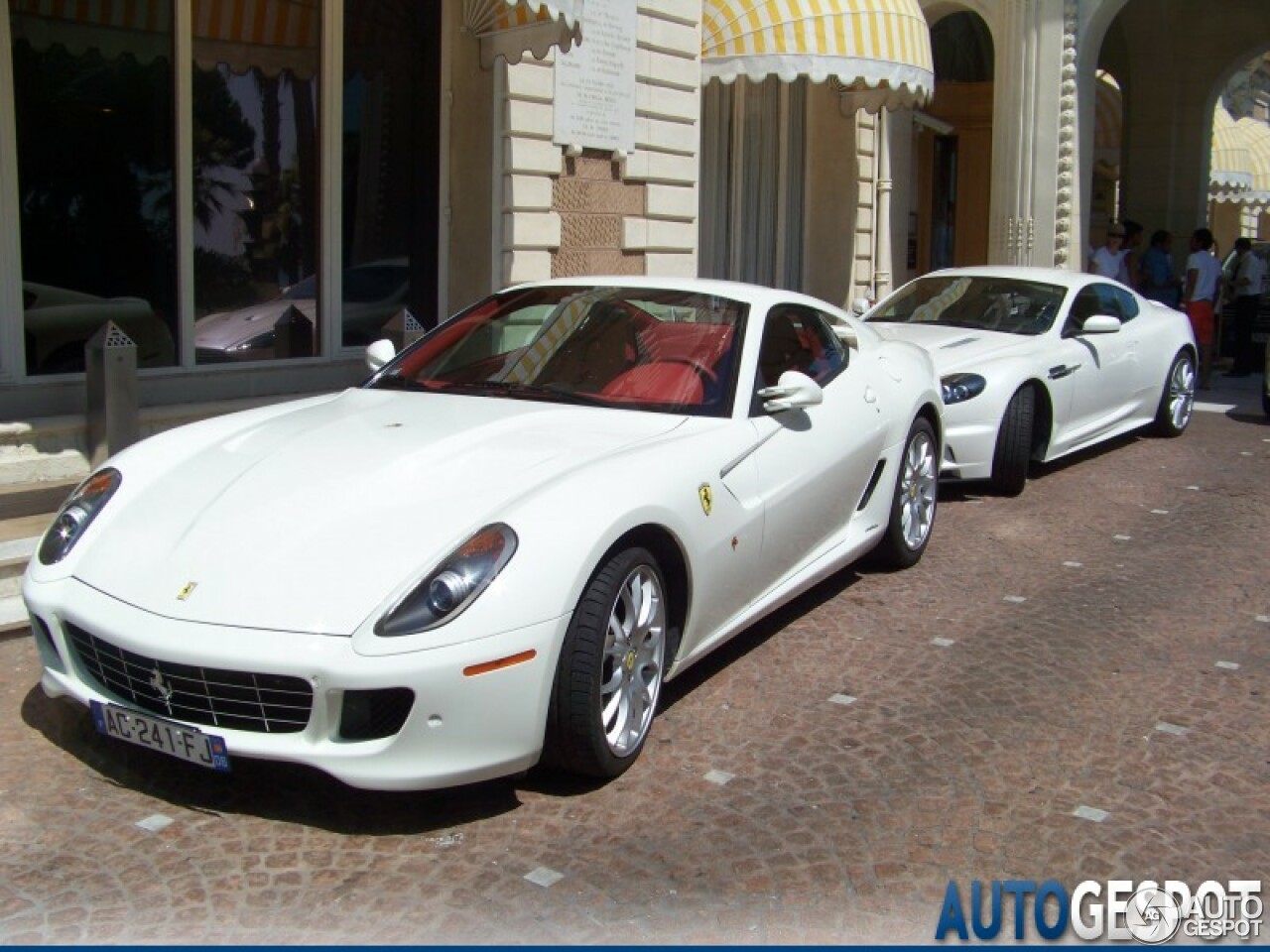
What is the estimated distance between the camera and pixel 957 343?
9297 mm

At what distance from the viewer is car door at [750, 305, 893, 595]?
5184mm

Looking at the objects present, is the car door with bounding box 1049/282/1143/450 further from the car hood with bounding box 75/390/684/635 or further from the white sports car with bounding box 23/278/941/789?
the car hood with bounding box 75/390/684/635

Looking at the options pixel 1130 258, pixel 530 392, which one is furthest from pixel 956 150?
pixel 530 392

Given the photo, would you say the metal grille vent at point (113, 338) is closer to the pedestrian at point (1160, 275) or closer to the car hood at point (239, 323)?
the car hood at point (239, 323)

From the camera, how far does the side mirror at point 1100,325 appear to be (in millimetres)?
9484

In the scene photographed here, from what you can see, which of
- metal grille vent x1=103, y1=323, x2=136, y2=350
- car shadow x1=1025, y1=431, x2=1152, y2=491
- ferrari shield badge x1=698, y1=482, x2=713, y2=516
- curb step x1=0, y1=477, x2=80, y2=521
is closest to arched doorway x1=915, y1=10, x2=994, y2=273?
car shadow x1=1025, y1=431, x2=1152, y2=491

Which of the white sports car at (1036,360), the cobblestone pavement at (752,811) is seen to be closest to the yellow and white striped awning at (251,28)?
the white sports car at (1036,360)

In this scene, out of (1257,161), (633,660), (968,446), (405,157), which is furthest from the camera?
(1257,161)

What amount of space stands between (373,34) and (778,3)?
13.2 ft

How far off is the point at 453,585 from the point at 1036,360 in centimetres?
606

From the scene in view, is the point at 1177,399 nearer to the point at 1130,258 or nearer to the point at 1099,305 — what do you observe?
the point at 1099,305

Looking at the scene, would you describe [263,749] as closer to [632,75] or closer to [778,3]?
[632,75]

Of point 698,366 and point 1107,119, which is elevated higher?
point 1107,119

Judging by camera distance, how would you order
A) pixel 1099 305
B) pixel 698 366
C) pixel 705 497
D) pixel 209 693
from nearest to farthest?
1. pixel 209 693
2. pixel 705 497
3. pixel 698 366
4. pixel 1099 305
